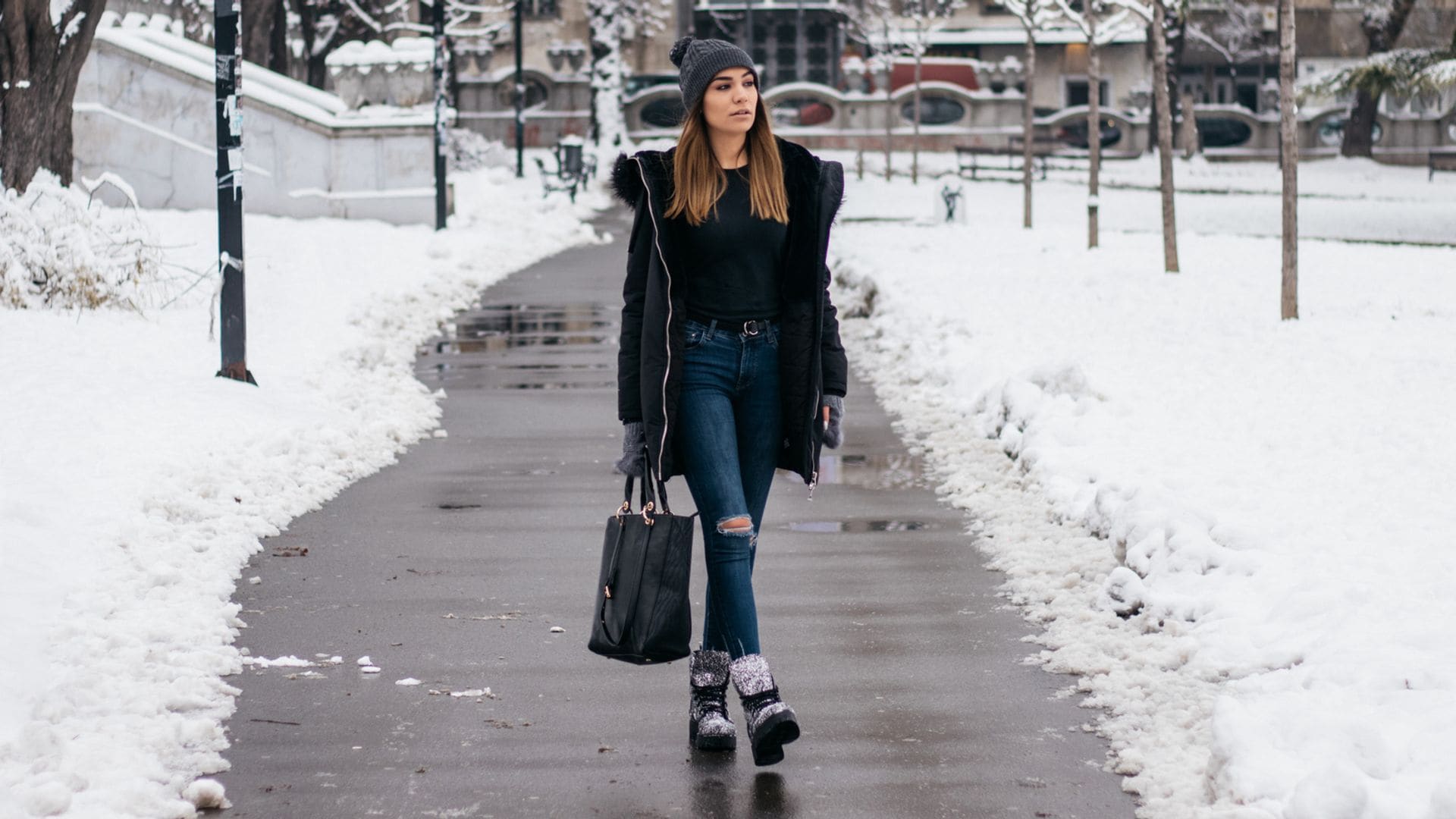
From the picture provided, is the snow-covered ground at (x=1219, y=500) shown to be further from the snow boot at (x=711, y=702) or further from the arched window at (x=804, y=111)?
the arched window at (x=804, y=111)

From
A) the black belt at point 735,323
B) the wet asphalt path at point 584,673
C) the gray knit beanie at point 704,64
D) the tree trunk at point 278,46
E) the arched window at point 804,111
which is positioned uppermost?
the arched window at point 804,111

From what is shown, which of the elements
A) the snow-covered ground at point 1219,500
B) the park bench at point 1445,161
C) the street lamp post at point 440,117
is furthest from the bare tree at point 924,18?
the snow-covered ground at point 1219,500

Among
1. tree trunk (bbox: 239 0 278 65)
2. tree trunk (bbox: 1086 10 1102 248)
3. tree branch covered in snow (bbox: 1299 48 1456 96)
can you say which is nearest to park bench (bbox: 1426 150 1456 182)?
tree branch covered in snow (bbox: 1299 48 1456 96)

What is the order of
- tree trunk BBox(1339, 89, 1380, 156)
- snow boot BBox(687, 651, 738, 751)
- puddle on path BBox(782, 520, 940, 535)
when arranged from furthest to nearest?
tree trunk BBox(1339, 89, 1380, 156)
puddle on path BBox(782, 520, 940, 535)
snow boot BBox(687, 651, 738, 751)

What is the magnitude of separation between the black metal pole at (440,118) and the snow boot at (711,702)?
18.9 metres

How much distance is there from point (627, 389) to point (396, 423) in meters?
5.74

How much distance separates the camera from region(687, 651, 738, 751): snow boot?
16.1ft

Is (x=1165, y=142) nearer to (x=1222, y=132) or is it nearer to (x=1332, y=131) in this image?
(x=1332, y=131)

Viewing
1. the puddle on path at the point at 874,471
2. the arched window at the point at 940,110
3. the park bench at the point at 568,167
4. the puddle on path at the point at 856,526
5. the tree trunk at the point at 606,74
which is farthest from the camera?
the arched window at the point at 940,110

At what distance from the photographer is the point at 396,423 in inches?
404

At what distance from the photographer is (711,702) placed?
4.94 metres

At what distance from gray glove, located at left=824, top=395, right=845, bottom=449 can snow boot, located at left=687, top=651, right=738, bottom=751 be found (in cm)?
67

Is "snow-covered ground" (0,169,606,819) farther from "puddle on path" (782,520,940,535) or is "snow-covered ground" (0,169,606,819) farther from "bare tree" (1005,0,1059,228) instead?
"bare tree" (1005,0,1059,228)

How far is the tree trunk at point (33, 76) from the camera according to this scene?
13.5 metres
